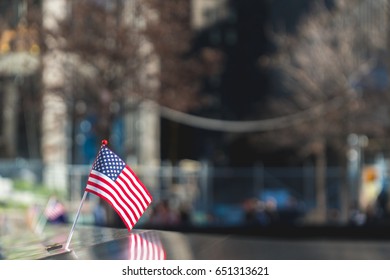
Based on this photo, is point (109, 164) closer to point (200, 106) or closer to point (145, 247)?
point (145, 247)

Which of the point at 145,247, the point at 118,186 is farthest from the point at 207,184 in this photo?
the point at 145,247

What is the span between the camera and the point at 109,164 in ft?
16.7

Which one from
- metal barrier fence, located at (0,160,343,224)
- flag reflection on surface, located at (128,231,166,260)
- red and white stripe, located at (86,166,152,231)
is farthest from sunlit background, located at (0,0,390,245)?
flag reflection on surface, located at (128,231,166,260)

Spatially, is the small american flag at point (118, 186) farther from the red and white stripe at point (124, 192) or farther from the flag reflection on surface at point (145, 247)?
the flag reflection on surface at point (145, 247)

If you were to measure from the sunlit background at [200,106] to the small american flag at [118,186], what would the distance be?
390 inches

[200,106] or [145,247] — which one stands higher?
[200,106]

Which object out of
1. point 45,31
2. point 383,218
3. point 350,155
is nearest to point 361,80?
point 350,155

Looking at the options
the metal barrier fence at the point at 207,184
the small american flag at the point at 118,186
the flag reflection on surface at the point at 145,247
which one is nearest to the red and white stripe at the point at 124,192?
the small american flag at the point at 118,186

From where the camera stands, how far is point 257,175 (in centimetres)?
3138

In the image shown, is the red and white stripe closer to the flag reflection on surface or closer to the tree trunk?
the flag reflection on surface

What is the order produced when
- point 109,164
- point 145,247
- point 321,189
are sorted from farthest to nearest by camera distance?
1. point 321,189
2. point 109,164
3. point 145,247

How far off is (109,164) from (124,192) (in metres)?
0.26
